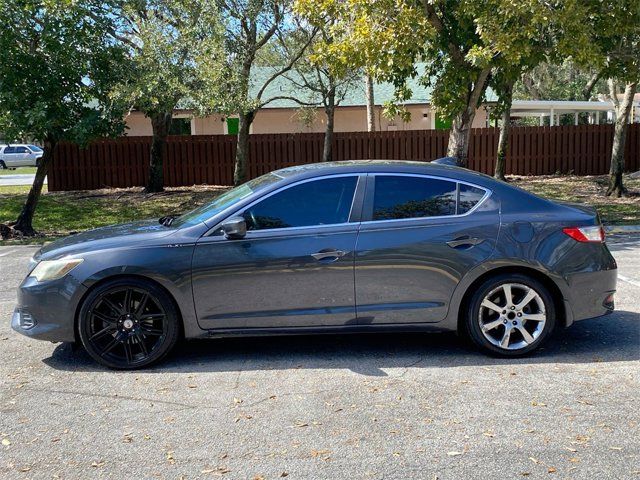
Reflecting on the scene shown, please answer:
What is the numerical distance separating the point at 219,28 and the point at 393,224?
10627mm

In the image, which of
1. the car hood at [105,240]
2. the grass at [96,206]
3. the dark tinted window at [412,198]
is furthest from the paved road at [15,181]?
the dark tinted window at [412,198]

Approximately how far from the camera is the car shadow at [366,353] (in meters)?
5.37

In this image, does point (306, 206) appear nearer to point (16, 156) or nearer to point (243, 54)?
point (243, 54)

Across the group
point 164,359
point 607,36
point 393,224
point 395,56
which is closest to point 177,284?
point 164,359

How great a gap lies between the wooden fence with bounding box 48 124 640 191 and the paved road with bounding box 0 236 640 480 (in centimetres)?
1653

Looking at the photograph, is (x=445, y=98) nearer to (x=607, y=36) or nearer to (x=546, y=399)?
(x=607, y=36)

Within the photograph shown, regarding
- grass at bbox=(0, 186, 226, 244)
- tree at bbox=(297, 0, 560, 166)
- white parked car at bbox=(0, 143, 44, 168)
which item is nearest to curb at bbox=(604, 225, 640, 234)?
tree at bbox=(297, 0, 560, 166)

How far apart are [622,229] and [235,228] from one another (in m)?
10.5

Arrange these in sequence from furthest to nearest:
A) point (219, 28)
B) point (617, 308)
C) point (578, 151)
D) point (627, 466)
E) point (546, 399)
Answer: point (578, 151) < point (219, 28) < point (617, 308) < point (546, 399) < point (627, 466)

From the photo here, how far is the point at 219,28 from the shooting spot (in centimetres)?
1467

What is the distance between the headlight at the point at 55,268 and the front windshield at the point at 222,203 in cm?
89

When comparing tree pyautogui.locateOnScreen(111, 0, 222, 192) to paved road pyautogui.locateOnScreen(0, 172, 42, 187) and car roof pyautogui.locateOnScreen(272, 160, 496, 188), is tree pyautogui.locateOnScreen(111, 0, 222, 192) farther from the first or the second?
paved road pyautogui.locateOnScreen(0, 172, 42, 187)

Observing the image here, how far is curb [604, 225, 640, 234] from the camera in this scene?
1321 cm

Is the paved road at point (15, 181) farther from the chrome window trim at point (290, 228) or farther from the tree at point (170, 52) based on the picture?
the chrome window trim at point (290, 228)
